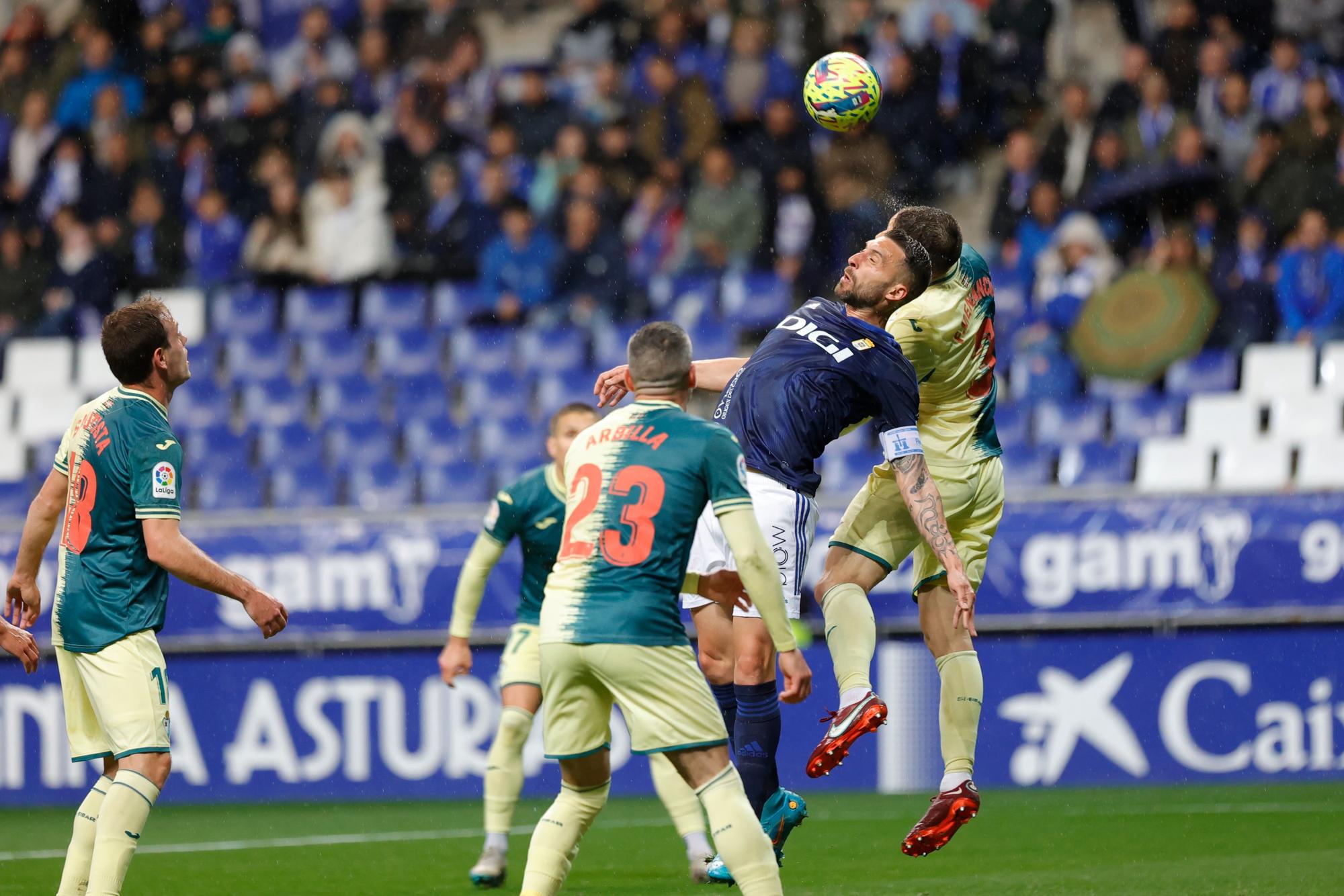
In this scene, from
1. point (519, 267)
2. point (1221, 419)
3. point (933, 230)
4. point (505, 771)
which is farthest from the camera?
point (519, 267)

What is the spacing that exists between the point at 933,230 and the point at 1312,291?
7.05m

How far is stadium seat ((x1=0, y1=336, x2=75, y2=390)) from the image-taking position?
1487 centimetres

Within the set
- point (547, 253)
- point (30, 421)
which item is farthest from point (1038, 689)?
point (30, 421)

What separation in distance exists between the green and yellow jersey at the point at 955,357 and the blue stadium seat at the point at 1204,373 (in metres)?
6.19

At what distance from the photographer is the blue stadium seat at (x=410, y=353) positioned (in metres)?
14.4

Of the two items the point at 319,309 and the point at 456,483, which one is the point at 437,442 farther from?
the point at 319,309

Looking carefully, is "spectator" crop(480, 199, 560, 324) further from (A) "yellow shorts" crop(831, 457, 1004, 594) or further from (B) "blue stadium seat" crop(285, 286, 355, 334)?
(A) "yellow shorts" crop(831, 457, 1004, 594)

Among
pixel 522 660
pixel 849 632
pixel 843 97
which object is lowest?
pixel 522 660

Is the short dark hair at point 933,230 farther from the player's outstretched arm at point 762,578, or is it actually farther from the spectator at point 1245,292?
the spectator at point 1245,292

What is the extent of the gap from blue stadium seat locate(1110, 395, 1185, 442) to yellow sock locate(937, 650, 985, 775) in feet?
20.2

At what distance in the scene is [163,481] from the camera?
5.75m

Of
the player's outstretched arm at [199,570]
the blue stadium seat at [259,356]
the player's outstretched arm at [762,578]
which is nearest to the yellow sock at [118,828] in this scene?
the player's outstretched arm at [199,570]

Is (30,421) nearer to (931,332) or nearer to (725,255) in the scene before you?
(725,255)

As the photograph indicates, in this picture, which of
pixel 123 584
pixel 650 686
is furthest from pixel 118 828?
pixel 650 686
